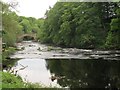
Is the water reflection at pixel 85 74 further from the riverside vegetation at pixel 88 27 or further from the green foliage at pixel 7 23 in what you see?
the riverside vegetation at pixel 88 27

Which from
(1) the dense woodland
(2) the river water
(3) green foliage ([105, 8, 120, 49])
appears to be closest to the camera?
(2) the river water

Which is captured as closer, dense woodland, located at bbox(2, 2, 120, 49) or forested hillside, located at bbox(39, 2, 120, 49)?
dense woodland, located at bbox(2, 2, 120, 49)

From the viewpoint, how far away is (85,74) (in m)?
27.3

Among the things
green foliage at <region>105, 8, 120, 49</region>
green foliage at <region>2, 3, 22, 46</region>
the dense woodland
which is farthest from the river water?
the dense woodland

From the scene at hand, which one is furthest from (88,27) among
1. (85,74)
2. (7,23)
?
(85,74)

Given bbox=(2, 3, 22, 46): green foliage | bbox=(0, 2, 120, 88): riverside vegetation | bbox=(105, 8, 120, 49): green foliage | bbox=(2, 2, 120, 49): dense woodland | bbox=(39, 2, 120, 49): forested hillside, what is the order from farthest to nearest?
1. bbox=(39, 2, 120, 49): forested hillside
2. bbox=(2, 2, 120, 49): dense woodland
3. bbox=(0, 2, 120, 88): riverside vegetation
4. bbox=(105, 8, 120, 49): green foliage
5. bbox=(2, 3, 22, 46): green foliage

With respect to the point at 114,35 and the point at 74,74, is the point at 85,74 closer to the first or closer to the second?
the point at 74,74

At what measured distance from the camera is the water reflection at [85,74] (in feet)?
75.0

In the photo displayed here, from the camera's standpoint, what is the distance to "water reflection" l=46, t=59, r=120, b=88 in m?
22.9

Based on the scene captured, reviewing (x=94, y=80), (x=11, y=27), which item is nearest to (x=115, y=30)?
(x=11, y=27)

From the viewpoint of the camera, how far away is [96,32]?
2420 inches

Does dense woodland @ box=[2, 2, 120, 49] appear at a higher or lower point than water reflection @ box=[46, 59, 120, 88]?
higher

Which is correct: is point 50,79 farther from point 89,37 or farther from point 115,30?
point 89,37

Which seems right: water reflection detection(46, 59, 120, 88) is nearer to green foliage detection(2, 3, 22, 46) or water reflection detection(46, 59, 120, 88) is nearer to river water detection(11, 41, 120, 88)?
river water detection(11, 41, 120, 88)
